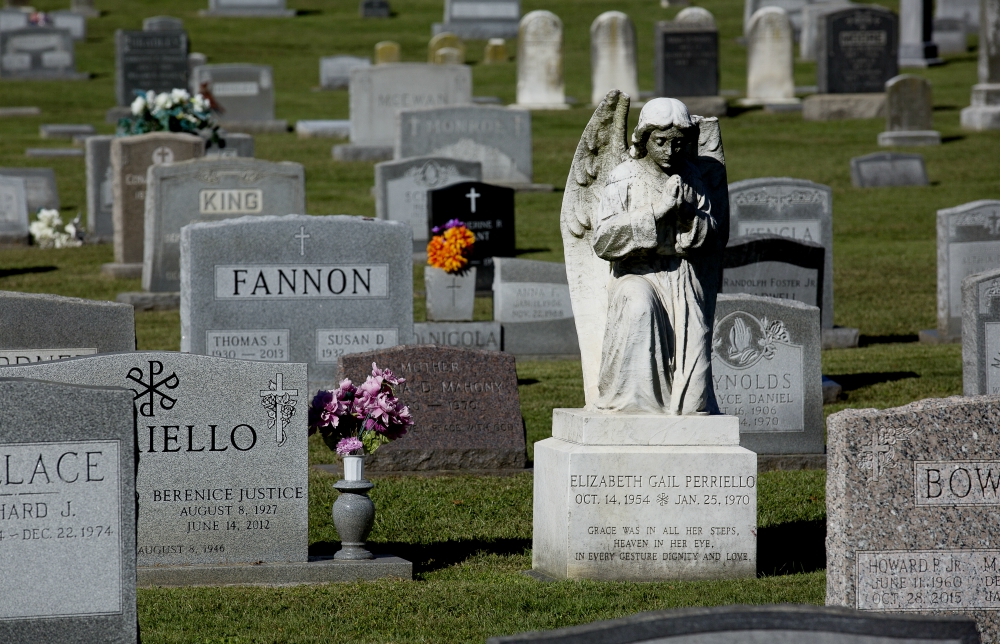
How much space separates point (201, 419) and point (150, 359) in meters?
0.39

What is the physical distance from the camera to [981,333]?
1028 cm

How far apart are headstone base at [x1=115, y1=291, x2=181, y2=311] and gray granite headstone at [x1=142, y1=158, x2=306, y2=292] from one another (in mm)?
531

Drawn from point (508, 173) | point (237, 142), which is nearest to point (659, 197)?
point (508, 173)

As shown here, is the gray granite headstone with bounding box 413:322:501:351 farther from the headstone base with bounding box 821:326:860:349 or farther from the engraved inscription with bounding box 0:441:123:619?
the engraved inscription with bounding box 0:441:123:619

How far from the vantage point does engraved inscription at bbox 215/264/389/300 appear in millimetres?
11609

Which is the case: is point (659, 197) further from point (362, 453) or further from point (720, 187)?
point (362, 453)

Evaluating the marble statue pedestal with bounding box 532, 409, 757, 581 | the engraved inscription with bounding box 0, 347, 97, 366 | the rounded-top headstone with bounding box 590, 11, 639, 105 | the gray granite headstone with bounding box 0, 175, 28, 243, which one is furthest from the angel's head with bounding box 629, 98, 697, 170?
the rounded-top headstone with bounding box 590, 11, 639, 105

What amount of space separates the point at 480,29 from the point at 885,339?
97.8 ft

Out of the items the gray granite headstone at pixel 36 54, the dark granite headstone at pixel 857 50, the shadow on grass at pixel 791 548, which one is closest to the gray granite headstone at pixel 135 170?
the shadow on grass at pixel 791 548

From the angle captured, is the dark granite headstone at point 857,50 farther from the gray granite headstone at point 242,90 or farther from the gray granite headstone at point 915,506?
the gray granite headstone at point 915,506

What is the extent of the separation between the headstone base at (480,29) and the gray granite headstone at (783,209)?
2930 cm

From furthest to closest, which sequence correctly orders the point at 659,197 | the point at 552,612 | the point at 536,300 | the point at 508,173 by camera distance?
the point at 508,173
the point at 536,300
the point at 659,197
the point at 552,612

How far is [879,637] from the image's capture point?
403 cm

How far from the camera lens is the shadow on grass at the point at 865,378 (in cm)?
1270
